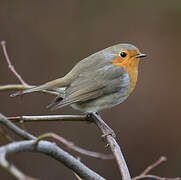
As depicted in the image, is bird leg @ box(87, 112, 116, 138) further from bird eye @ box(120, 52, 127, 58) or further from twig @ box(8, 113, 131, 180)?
bird eye @ box(120, 52, 127, 58)

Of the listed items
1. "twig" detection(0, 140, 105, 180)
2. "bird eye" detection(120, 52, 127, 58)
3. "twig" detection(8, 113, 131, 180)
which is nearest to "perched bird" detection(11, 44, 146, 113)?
"bird eye" detection(120, 52, 127, 58)

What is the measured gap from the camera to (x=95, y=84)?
3.64 m

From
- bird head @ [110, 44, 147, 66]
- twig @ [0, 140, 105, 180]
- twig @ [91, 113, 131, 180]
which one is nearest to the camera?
twig @ [0, 140, 105, 180]

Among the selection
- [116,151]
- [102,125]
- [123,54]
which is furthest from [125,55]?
[116,151]

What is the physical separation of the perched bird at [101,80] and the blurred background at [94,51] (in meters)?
Result: 2.39

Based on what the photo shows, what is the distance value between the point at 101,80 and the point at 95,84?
3.5 inches

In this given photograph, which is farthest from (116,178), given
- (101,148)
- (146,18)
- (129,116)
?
(146,18)

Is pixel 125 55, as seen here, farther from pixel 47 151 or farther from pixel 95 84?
pixel 47 151

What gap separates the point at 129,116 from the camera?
247 inches

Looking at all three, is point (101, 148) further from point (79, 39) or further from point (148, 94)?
point (79, 39)

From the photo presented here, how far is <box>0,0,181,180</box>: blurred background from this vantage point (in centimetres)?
614

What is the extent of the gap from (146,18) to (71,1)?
1369mm

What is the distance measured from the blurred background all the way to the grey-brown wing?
2.40 m

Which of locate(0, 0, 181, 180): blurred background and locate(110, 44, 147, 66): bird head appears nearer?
locate(110, 44, 147, 66): bird head
